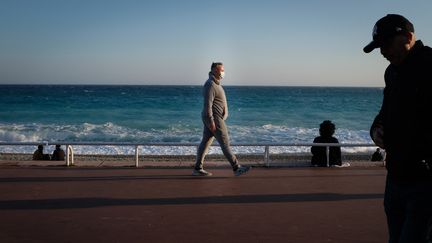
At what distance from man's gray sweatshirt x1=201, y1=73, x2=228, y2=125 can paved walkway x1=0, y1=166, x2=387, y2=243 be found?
96cm

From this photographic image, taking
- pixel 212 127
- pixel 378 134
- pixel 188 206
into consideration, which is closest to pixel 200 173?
pixel 212 127

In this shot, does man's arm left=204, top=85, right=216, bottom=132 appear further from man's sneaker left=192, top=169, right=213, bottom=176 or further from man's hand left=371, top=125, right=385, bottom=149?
man's hand left=371, top=125, right=385, bottom=149

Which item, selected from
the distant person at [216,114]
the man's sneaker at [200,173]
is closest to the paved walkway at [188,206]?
the man's sneaker at [200,173]

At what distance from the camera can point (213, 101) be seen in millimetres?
7387

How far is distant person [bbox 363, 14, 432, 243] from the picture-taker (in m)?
2.45

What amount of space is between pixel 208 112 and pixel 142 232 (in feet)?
9.10

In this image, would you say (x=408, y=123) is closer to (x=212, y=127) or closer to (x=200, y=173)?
(x=212, y=127)

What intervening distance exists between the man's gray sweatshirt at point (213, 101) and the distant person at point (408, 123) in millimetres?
Answer: 4645

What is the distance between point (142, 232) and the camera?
4.79 meters

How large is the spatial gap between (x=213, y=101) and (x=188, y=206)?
2.05 metres

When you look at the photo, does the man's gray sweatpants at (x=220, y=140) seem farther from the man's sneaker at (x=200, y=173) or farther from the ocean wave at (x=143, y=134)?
the ocean wave at (x=143, y=134)

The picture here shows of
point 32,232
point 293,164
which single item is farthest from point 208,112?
point 32,232

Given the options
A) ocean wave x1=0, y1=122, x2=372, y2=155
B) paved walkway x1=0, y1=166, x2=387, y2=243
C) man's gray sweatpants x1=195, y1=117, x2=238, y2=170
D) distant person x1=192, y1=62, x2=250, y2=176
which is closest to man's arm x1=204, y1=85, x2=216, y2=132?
distant person x1=192, y1=62, x2=250, y2=176

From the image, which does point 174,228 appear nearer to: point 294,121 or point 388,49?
point 388,49
